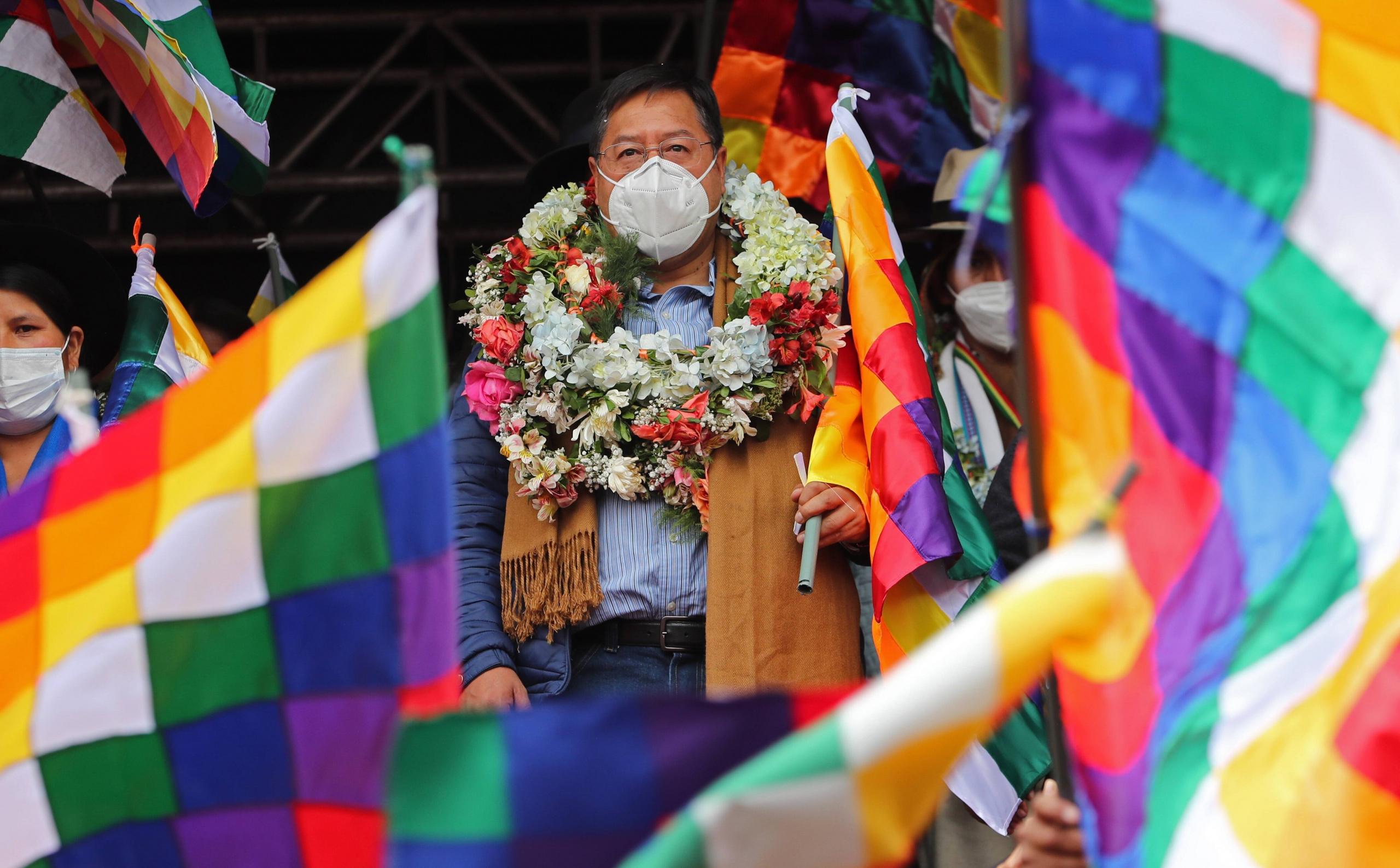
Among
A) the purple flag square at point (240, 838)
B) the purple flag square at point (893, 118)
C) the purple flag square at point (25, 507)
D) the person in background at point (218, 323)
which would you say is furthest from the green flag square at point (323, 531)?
the person in background at point (218, 323)

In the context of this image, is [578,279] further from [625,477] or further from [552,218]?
[625,477]

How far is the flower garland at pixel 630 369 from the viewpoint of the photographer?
325 centimetres

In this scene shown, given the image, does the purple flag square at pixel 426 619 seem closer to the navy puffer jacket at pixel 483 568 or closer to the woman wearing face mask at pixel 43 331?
the navy puffer jacket at pixel 483 568

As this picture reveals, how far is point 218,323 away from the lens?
590 cm

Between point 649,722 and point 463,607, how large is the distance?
182 centimetres

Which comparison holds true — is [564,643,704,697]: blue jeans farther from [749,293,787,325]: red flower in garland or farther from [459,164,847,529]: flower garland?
[749,293,787,325]: red flower in garland

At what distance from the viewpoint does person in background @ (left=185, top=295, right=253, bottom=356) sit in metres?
5.84

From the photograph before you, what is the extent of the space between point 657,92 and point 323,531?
1.94 metres

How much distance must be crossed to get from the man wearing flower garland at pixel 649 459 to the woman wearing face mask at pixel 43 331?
104 centimetres

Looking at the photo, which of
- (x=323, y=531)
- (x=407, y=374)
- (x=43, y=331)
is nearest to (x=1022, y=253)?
(x=407, y=374)

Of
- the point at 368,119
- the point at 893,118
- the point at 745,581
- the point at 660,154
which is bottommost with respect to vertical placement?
the point at 745,581

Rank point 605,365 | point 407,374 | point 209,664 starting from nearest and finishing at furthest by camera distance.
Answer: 1. point 407,374
2. point 209,664
3. point 605,365

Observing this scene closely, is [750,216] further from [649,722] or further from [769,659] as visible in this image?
[649,722]

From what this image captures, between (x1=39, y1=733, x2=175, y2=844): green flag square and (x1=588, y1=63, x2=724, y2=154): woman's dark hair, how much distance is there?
2011mm
